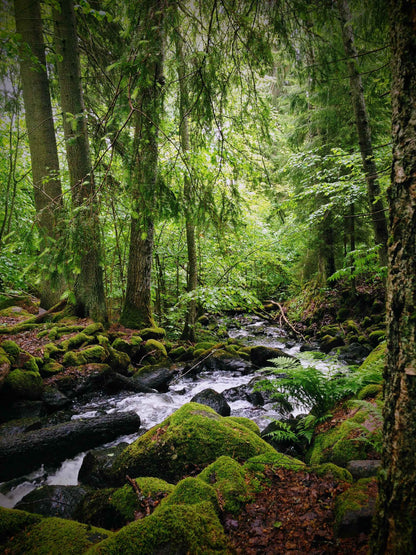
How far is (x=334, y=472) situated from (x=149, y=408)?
4220mm

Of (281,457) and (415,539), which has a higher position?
(415,539)

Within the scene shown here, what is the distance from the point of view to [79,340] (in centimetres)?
677

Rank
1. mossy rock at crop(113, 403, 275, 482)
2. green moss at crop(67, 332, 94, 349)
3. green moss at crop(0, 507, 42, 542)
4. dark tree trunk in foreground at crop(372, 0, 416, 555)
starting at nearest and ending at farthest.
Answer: dark tree trunk in foreground at crop(372, 0, 416, 555)
green moss at crop(0, 507, 42, 542)
mossy rock at crop(113, 403, 275, 482)
green moss at crop(67, 332, 94, 349)

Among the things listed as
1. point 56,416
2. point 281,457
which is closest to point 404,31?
point 281,457

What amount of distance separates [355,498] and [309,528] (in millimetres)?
353

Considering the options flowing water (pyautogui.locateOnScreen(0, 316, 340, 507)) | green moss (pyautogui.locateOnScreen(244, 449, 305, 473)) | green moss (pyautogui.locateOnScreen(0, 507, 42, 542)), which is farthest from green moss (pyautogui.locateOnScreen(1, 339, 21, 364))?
green moss (pyautogui.locateOnScreen(244, 449, 305, 473))

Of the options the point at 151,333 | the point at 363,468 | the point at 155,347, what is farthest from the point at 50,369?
the point at 363,468

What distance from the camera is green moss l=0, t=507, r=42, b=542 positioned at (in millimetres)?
1881

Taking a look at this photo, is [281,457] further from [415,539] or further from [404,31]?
[404,31]

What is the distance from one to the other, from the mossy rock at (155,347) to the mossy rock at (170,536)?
19.9 feet

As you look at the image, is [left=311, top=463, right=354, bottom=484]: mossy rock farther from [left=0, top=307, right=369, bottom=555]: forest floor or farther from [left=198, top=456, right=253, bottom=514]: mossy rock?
[left=198, top=456, right=253, bottom=514]: mossy rock

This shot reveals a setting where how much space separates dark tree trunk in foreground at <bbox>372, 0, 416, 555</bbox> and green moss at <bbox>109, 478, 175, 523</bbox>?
1.70m

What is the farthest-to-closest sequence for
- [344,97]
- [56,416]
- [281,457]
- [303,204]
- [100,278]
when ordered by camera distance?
[303,204] → [344,97] → [100,278] → [56,416] → [281,457]

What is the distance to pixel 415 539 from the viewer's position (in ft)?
4.18
